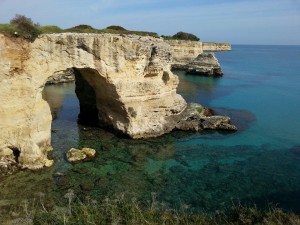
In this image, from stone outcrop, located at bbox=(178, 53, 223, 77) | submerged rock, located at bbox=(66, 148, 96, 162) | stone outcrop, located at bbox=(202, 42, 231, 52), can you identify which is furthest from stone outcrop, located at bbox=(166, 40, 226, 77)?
submerged rock, located at bbox=(66, 148, 96, 162)

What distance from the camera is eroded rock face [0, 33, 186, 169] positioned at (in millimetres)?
15695

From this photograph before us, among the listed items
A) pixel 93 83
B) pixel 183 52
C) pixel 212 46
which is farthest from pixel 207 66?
pixel 212 46

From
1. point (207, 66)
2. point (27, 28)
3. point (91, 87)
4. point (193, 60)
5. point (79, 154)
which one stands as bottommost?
point (79, 154)

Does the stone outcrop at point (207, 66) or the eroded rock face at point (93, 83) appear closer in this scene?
the eroded rock face at point (93, 83)

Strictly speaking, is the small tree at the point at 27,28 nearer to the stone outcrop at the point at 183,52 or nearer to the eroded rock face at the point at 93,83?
the eroded rock face at the point at 93,83

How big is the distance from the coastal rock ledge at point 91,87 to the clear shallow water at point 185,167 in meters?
1.17

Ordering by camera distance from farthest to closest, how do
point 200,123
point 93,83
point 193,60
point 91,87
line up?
point 193,60 → point 91,87 → point 200,123 → point 93,83

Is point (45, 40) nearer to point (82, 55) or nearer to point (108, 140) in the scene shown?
point (82, 55)

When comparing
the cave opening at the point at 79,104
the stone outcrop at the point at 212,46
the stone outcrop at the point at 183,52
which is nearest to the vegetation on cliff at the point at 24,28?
the cave opening at the point at 79,104

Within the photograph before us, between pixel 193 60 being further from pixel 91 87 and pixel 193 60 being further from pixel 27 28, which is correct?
pixel 27 28

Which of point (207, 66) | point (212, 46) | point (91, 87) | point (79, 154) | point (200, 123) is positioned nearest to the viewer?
point (79, 154)

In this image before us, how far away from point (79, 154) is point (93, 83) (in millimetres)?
5718

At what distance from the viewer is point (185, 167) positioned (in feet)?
55.4

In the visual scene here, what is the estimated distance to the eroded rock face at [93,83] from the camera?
15695mm
